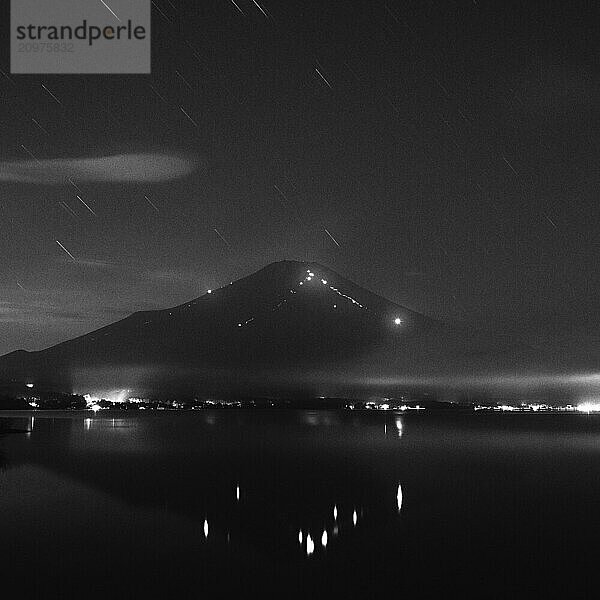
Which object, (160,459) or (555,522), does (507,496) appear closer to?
(555,522)

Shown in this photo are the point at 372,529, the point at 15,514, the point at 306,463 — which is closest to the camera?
the point at 372,529

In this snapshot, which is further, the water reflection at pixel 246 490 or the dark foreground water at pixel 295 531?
the water reflection at pixel 246 490

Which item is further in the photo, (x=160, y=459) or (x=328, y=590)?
(x=160, y=459)

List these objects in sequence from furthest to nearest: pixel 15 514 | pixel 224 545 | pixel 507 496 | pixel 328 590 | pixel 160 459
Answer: pixel 160 459
pixel 507 496
pixel 15 514
pixel 224 545
pixel 328 590

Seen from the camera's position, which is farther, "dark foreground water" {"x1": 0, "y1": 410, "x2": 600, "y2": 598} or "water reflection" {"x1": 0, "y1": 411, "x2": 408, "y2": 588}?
"water reflection" {"x1": 0, "y1": 411, "x2": 408, "y2": 588}

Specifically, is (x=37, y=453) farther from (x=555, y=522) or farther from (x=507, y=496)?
(x=555, y=522)

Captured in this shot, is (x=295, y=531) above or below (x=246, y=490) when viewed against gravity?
above

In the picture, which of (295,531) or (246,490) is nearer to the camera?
(295,531)

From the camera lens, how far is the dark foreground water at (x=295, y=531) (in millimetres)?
21422

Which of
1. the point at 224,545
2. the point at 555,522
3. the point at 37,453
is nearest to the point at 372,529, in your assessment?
the point at 224,545

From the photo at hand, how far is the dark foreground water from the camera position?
21.4 m

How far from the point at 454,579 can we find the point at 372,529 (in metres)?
7.91

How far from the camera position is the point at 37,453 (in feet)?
227

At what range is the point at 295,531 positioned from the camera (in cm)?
2927
